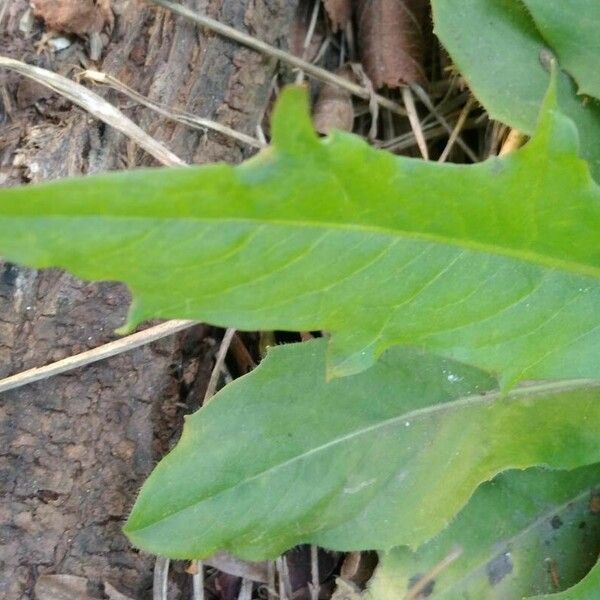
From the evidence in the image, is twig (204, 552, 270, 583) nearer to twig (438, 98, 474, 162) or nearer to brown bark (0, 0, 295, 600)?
brown bark (0, 0, 295, 600)

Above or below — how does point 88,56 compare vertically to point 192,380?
above

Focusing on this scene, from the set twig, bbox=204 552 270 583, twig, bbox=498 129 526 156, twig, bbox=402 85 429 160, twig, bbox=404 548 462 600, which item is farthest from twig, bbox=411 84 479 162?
twig, bbox=204 552 270 583

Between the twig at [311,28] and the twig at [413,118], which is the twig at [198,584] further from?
the twig at [311,28]

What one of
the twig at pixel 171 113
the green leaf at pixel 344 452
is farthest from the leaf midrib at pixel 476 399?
the twig at pixel 171 113

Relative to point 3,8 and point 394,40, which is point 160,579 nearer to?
point 3,8

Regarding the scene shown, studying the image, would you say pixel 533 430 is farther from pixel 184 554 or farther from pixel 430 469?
pixel 184 554

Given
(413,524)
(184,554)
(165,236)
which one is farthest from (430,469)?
(165,236)
